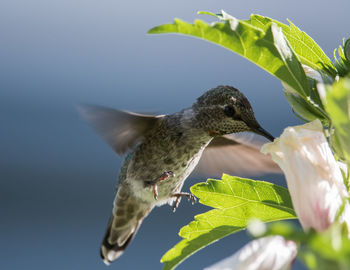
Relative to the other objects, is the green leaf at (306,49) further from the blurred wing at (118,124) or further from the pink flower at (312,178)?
the blurred wing at (118,124)

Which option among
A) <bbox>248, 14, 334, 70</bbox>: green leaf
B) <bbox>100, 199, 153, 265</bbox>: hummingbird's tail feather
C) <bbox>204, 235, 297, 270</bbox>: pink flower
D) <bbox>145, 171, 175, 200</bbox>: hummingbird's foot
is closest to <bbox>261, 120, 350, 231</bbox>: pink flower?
<bbox>204, 235, 297, 270</bbox>: pink flower

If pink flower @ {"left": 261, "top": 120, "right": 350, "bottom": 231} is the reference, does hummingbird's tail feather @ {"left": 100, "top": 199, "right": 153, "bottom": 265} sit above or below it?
below

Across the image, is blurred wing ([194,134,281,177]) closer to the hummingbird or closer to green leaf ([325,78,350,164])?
the hummingbird

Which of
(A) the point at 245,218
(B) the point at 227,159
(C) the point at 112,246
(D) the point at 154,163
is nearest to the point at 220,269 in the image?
(A) the point at 245,218

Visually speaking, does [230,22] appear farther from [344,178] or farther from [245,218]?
[245,218]

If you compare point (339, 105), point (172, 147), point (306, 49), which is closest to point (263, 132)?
point (172, 147)

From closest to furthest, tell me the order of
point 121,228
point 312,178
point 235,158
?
point 312,178 < point 235,158 < point 121,228

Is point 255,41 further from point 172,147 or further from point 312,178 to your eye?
point 172,147

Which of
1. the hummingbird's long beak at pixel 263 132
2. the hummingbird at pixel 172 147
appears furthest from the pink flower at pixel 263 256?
the hummingbird at pixel 172 147
